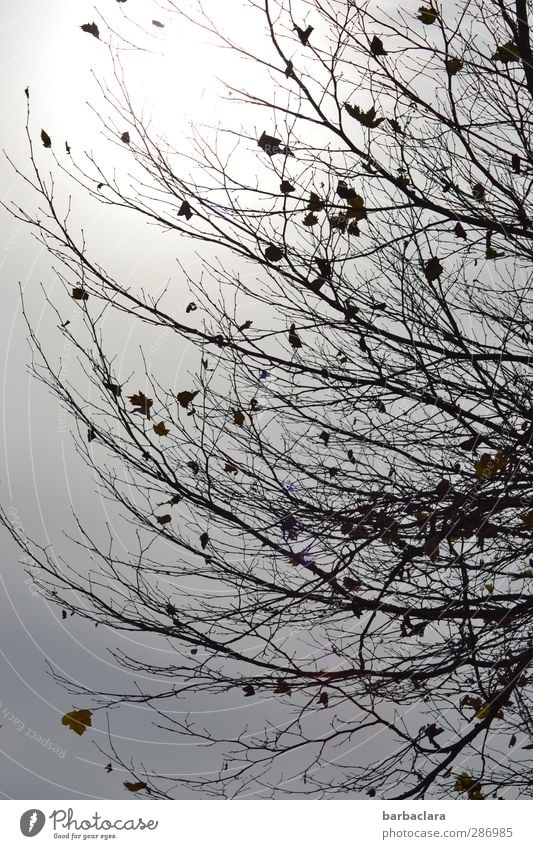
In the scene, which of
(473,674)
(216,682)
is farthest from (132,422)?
(473,674)

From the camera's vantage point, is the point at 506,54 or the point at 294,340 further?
the point at 294,340

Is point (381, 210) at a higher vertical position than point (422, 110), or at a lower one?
lower

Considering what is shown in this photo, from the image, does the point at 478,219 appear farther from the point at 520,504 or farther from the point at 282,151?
the point at 520,504

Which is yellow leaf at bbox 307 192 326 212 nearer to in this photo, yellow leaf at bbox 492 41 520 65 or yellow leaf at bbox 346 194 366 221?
yellow leaf at bbox 346 194 366 221

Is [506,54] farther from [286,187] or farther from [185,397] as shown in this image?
[185,397]

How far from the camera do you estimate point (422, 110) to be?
13.9 feet
